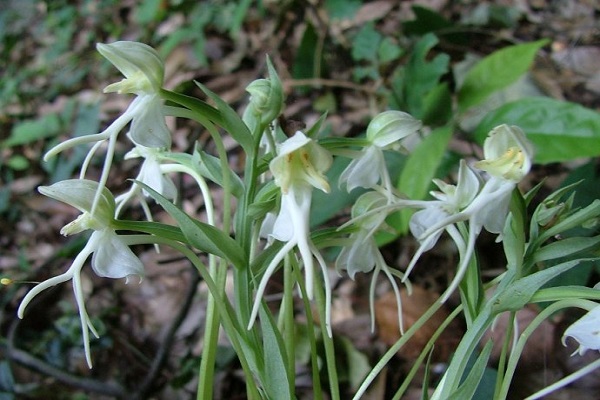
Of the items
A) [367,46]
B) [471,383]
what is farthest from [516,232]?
[367,46]

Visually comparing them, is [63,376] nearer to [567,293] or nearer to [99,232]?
[99,232]

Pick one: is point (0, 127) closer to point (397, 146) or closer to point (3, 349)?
point (3, 349)

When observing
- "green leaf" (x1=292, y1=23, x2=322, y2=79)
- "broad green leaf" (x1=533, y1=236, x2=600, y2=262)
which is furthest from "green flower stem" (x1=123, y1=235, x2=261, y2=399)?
"green leaf" (x1=292, y1=23, x2=322, y2=79)

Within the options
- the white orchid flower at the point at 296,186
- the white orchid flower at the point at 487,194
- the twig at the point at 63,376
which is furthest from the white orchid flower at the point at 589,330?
the twig at the point at 63,376

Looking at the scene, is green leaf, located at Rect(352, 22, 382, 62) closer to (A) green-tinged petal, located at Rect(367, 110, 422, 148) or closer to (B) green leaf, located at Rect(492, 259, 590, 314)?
(A) green-tinged petal, located at Rect(367, 110, 422, 148)

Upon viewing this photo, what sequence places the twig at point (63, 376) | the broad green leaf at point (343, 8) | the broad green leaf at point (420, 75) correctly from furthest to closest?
the broad green leaf at point (343, 8), the broad green leaf at point (420, 75), the twig at point (63, 376)

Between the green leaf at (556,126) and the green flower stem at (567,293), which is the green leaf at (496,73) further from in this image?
the green flower stem at (567,293)
